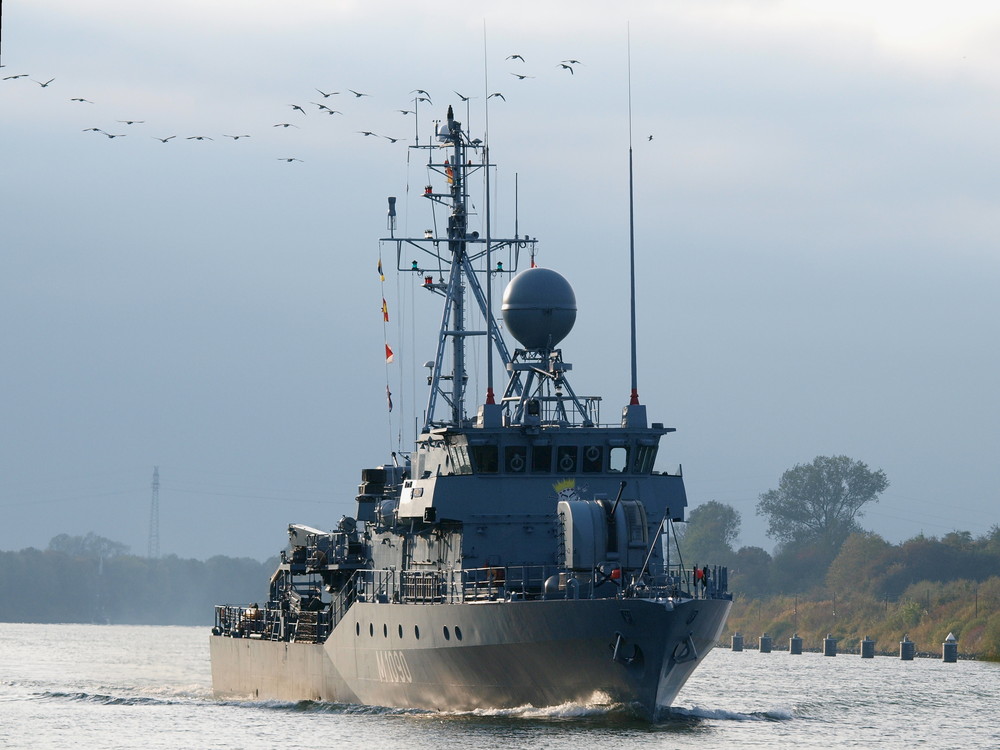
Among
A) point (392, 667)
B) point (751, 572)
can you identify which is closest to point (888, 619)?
point (751, 572)

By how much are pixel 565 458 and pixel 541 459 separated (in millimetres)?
652

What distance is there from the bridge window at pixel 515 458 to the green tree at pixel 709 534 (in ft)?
337

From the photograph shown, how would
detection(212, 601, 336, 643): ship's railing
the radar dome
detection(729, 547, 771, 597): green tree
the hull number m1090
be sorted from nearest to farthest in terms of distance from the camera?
1. the hull number m1090
2. the radar dome
3. detection(212, 601, 336, 643): ship's railing
4. detection(729, 547, 771, 597): green tree

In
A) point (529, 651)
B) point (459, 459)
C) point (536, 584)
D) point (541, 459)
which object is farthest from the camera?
point (459, 459)

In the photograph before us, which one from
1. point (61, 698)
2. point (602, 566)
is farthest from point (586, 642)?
point (61, 698)

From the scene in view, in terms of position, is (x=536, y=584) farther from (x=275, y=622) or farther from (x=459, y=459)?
(x=275, y=622)

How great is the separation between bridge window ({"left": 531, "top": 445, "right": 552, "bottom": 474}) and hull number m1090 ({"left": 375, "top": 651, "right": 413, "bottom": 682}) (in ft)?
19.9

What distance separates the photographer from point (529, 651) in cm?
4025

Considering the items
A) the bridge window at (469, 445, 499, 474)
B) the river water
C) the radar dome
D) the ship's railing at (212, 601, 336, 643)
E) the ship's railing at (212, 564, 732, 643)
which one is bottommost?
the river water

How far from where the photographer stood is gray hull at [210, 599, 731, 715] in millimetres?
39281

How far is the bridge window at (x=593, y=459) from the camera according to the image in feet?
149

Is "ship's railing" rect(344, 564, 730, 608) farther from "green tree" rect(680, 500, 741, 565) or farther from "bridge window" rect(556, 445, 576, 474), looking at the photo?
"green tree" rect(680, 500, 741, 565)

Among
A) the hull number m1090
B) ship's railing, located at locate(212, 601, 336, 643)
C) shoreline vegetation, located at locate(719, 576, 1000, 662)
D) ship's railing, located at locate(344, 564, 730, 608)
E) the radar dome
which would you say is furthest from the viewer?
shoreline vegetation, located at locate(719, 576, 1000, 662)

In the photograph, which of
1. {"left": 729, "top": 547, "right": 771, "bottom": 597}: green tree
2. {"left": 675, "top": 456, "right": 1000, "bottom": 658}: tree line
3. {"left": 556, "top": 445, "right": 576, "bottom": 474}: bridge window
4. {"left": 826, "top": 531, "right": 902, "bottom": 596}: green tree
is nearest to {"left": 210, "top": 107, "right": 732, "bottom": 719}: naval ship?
{"left": 556, "top": 445, "right": 576, "bottom": 474}: bridge window
